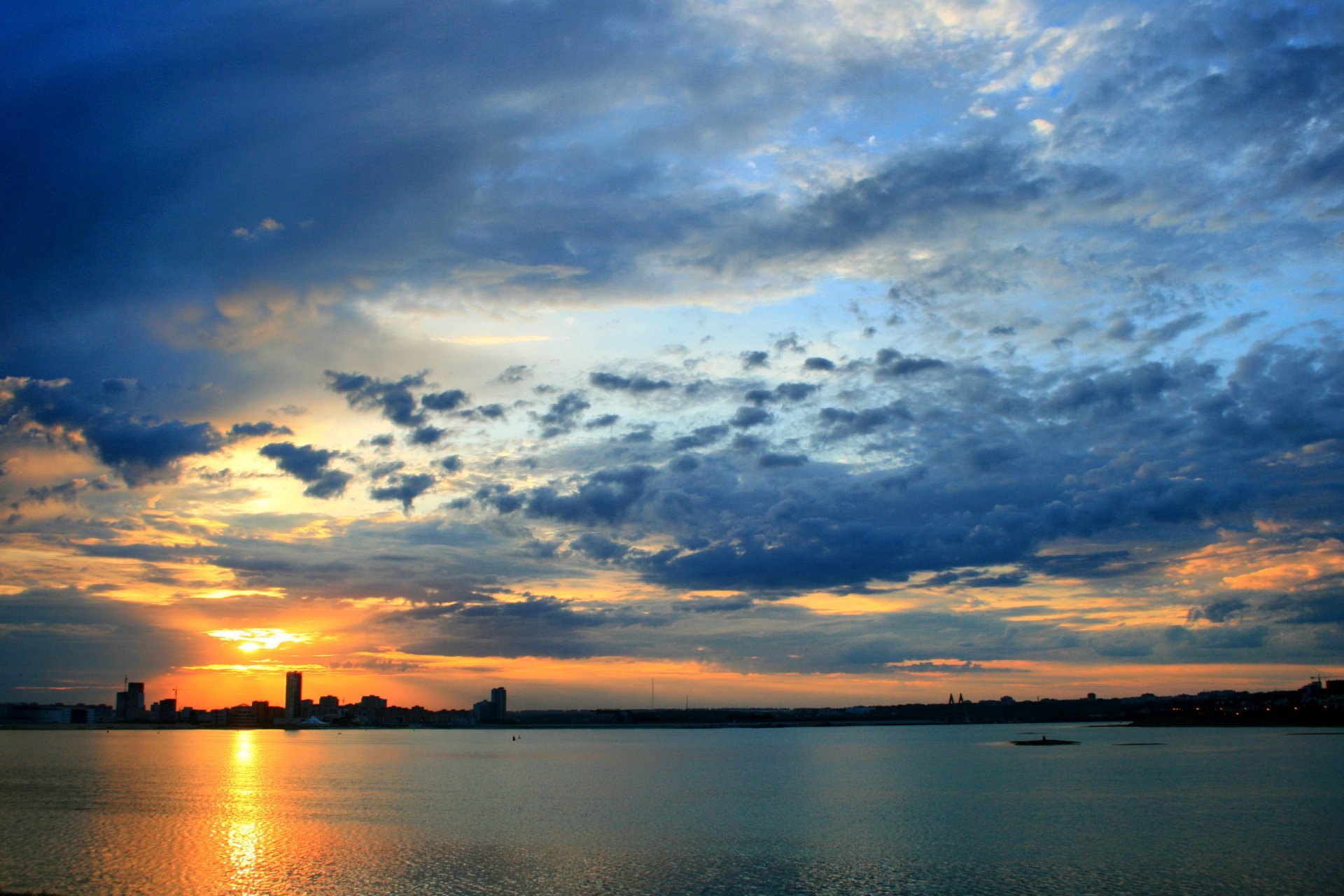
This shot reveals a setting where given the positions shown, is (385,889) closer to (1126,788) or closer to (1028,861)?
(1028,861)

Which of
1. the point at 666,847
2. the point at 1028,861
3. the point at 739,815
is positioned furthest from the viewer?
the point at 739,815

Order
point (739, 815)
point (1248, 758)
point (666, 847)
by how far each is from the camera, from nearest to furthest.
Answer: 1. point (666, 847)
2. point (739, 815)
3. point (1248, 758)

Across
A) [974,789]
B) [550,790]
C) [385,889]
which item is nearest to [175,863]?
[385,889]

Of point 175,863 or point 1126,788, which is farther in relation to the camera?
point 1126,788

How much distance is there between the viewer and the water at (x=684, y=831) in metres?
42.8

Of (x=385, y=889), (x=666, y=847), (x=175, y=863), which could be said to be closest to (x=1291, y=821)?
(x=666, y=847)

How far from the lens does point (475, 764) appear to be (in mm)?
136875

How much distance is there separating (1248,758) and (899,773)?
185 ft

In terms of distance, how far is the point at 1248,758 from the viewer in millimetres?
127438

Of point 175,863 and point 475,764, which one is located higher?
point 175,863

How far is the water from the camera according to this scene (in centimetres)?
4281

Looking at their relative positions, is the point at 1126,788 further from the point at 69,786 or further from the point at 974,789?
the point at 69,786

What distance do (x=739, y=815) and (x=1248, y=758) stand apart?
98423mm

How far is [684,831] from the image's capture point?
58.2 m
